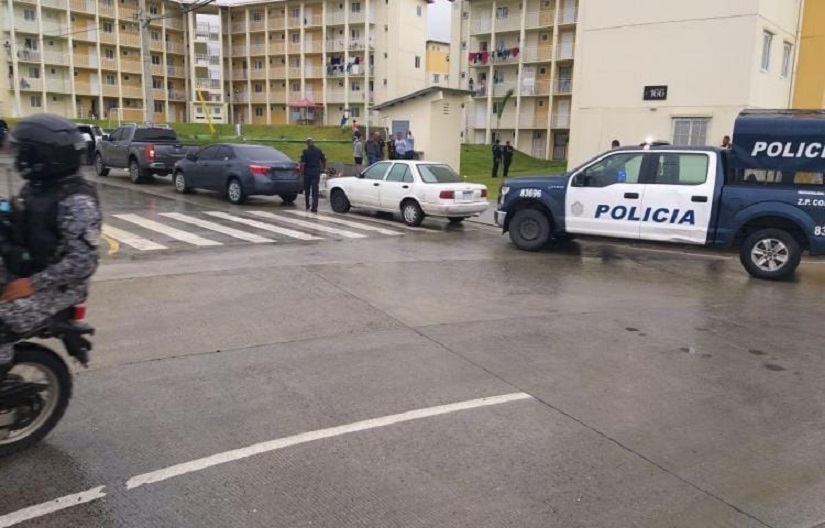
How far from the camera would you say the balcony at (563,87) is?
51.5m

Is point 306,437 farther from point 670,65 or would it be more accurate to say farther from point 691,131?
point 670,65

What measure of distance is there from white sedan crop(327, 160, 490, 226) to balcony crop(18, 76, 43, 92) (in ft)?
191

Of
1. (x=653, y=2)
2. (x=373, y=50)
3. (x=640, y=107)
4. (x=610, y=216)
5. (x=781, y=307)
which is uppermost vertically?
(x=373, y=50)

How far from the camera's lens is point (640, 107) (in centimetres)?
2309

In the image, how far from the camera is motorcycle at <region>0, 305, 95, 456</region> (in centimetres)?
387

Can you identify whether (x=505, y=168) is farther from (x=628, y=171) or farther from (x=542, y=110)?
(x=542, y=110)

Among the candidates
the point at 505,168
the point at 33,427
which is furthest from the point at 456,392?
the point at 505,168

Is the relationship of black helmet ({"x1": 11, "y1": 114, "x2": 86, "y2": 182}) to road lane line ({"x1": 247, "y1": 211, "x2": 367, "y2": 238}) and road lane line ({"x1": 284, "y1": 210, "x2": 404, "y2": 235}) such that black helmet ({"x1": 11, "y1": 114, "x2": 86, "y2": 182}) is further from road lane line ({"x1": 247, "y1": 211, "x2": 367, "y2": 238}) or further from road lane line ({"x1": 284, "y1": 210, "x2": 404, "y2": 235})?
road lane line ({"x1": 284, "y1": 210, "x2": 404, "y2": 235})

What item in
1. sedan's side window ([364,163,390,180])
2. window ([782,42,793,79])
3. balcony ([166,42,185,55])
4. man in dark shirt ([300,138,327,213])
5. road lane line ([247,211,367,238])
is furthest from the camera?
balcony ([166,42,185,55])

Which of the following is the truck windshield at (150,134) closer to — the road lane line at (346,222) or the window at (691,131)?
the road lane line at (346,222)

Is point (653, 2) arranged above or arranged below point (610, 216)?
above

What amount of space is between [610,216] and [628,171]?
0.81 metres

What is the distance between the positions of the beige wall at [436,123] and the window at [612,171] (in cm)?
1434

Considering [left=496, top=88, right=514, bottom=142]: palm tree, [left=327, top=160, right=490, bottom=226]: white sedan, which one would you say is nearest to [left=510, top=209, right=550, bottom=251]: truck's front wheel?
[left=327, top=160, right=490, bottom=226]: white sedan
